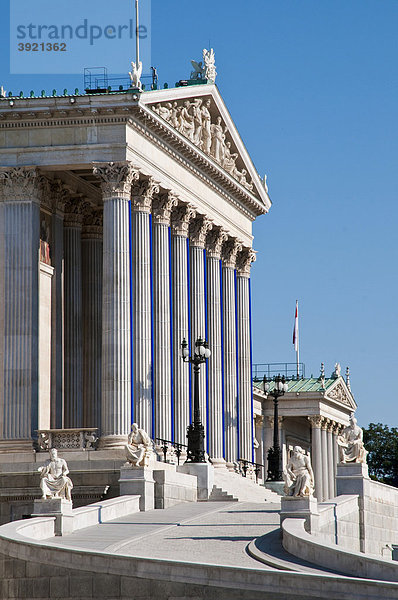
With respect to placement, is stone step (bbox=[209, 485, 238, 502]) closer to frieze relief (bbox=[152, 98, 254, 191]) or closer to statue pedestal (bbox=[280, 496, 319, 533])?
statue pedestal (bbox=[280, 496, 319, 533])

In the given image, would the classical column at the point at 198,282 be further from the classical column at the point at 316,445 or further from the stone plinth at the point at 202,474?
the classical column at the point at 316,445


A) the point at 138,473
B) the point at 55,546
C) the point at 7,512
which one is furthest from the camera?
the point at 7,512

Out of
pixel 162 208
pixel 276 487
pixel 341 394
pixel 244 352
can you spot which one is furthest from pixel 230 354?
pixel 341 394

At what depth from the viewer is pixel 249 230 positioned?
3374 inches

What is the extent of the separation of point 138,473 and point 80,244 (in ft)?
69.0

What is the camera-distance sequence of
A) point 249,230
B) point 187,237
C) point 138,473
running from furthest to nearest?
point 249,230 < point 187,237 < point 138,473

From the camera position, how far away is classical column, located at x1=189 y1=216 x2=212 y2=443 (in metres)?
74.7

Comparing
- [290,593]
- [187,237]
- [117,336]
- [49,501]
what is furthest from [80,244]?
[290,593]

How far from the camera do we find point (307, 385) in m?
125

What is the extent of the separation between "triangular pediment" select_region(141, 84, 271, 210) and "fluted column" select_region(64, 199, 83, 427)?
6.71 meters

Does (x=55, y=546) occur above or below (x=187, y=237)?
below

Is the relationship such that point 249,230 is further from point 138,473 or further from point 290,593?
point 290,593

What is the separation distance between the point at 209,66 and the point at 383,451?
103789 mm

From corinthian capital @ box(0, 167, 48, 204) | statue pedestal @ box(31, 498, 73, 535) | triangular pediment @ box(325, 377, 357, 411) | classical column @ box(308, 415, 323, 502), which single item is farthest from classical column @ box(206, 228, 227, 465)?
triangular pediment @ box(325, 377, 357, 411)
